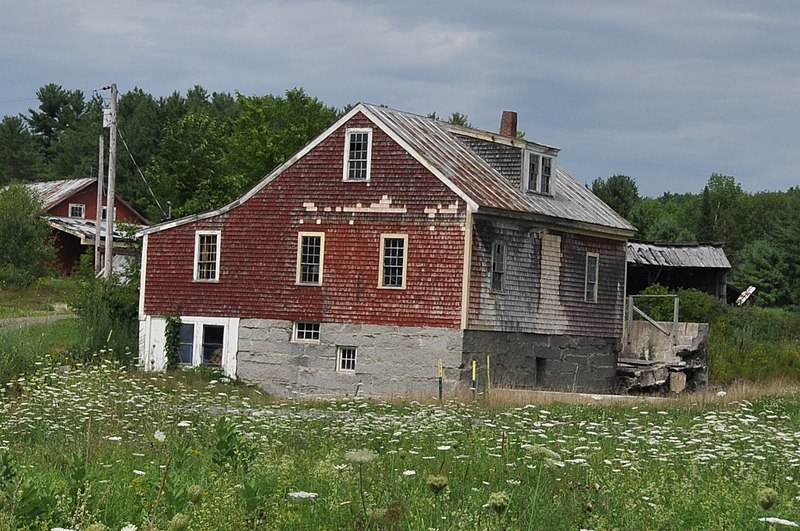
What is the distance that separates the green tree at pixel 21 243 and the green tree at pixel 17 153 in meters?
45.0

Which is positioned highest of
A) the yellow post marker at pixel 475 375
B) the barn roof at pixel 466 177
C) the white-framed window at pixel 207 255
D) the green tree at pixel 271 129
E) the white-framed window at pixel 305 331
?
the green tree at pixel 271 129

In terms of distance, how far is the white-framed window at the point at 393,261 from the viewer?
113 ft

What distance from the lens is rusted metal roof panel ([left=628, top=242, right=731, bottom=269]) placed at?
175 ft

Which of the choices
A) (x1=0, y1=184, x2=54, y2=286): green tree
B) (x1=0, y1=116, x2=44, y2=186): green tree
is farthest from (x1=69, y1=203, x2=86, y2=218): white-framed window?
(x1=0, y1=116, x2=44, y2=186): green tree

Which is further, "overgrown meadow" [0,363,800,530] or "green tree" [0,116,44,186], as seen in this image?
"green tree" [0,116,44,186]

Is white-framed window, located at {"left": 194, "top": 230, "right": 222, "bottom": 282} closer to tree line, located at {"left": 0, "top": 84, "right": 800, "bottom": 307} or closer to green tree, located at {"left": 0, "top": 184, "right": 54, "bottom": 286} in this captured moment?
tree line, located at {"left": 0, "top": 84, "right": 800, "bottom": 307}

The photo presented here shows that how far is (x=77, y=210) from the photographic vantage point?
7581cm

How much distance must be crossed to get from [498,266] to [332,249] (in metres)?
4.49

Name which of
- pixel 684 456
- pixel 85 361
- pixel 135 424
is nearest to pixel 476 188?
pixel 85 361

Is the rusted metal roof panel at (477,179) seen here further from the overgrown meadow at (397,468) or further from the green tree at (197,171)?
the green tree at (197,171)

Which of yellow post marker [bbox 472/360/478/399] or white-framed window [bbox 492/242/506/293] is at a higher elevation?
white-framed window [bbox 492/242/506/293]

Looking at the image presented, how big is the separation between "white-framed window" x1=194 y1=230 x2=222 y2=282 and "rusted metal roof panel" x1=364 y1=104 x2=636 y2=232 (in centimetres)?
602

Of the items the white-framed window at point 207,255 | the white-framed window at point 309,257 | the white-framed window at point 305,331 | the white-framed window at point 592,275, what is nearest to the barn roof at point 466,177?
the white-framed window at point 207,255

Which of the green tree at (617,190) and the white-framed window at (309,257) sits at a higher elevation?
the green tree at (617,190)
